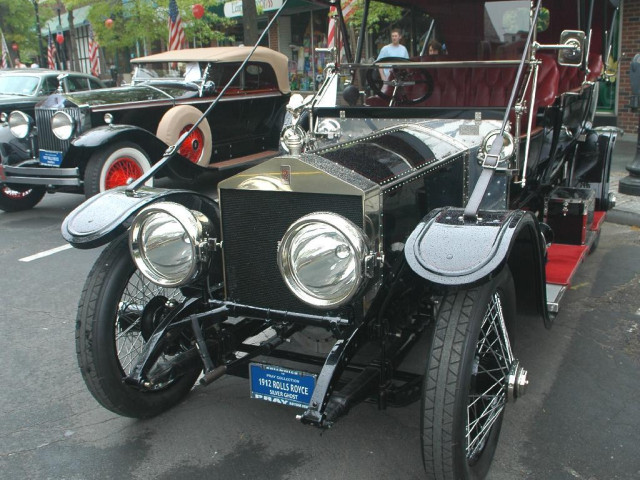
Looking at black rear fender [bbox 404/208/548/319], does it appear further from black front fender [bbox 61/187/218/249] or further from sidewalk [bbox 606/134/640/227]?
sidewalk [bbox 606/134/640/227]

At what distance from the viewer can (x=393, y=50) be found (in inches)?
177

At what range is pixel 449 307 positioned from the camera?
7.27 feet

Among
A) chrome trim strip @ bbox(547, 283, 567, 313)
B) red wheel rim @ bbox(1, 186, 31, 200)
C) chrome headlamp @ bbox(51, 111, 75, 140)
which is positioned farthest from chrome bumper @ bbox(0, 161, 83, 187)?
chrome trim strip @ bbox(547, 283, 567, 313)

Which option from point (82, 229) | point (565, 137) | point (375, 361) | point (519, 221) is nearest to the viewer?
point (519, 221)

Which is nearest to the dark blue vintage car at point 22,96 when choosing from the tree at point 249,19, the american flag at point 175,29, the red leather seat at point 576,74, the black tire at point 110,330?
the american flag at point 175,29

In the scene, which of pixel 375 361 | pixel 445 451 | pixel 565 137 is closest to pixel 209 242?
pixel 375 361

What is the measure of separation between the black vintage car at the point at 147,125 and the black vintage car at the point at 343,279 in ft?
12.3

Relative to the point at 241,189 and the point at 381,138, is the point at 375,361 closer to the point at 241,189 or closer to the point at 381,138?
the point at 241,189

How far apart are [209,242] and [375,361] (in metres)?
0.83

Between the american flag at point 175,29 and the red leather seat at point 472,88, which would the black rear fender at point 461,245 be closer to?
the red leather seat at point 472,88

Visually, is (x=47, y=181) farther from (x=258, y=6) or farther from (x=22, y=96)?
(x=258, y=6)

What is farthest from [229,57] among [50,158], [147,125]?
[50,158]

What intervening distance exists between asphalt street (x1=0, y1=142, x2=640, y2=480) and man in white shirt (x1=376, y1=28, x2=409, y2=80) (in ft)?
6.25

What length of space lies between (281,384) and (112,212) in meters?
1.09
